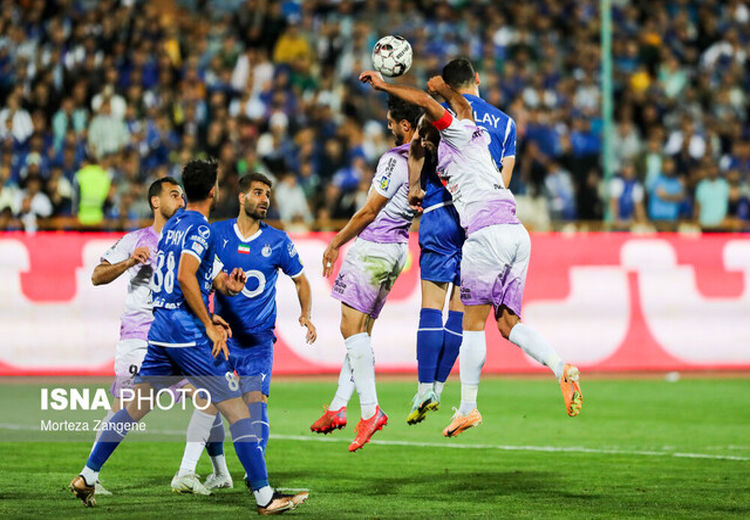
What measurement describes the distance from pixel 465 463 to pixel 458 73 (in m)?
3.50

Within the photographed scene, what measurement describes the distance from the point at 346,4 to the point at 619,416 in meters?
11.9

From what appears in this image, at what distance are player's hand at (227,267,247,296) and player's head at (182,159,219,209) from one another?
616mm

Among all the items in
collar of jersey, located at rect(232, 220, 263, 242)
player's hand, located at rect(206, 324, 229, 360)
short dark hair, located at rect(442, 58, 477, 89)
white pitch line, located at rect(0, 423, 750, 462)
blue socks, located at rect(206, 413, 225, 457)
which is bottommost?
white pitch line, located at rect(0, 423, 750, 462)

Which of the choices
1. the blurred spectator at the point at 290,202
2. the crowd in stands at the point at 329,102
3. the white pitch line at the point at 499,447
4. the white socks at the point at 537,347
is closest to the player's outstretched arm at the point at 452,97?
the white socks at the point at 537,347

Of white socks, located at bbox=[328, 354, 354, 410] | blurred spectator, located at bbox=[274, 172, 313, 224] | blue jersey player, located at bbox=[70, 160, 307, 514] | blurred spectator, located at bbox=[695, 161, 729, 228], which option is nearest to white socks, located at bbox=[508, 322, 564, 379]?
white socks, located at bbox=[328, 354, 354, 410]

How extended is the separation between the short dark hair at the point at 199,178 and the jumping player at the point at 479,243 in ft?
5.17

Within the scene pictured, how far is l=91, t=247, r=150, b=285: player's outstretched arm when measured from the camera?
9.25 meters

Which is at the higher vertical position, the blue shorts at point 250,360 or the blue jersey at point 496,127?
the blue jersey at point 496,127

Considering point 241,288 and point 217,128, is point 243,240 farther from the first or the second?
point 217,128

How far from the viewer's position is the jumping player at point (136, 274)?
962 centimetres

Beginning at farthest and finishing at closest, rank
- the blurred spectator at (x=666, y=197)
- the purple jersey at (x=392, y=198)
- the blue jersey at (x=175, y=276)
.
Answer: the blurred spectator at (x=666, y=197) → the purple jersey at (x=392, y=198) → the blue jersey at (x=175, y=276)

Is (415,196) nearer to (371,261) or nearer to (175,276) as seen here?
(371,261)

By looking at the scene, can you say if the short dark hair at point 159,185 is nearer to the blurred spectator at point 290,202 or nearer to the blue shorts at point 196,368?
the blue shorts at point 196,368

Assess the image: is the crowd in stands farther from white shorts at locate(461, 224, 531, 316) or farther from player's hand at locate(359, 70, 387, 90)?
player's hand at locate(359, 70, 387, 90)
